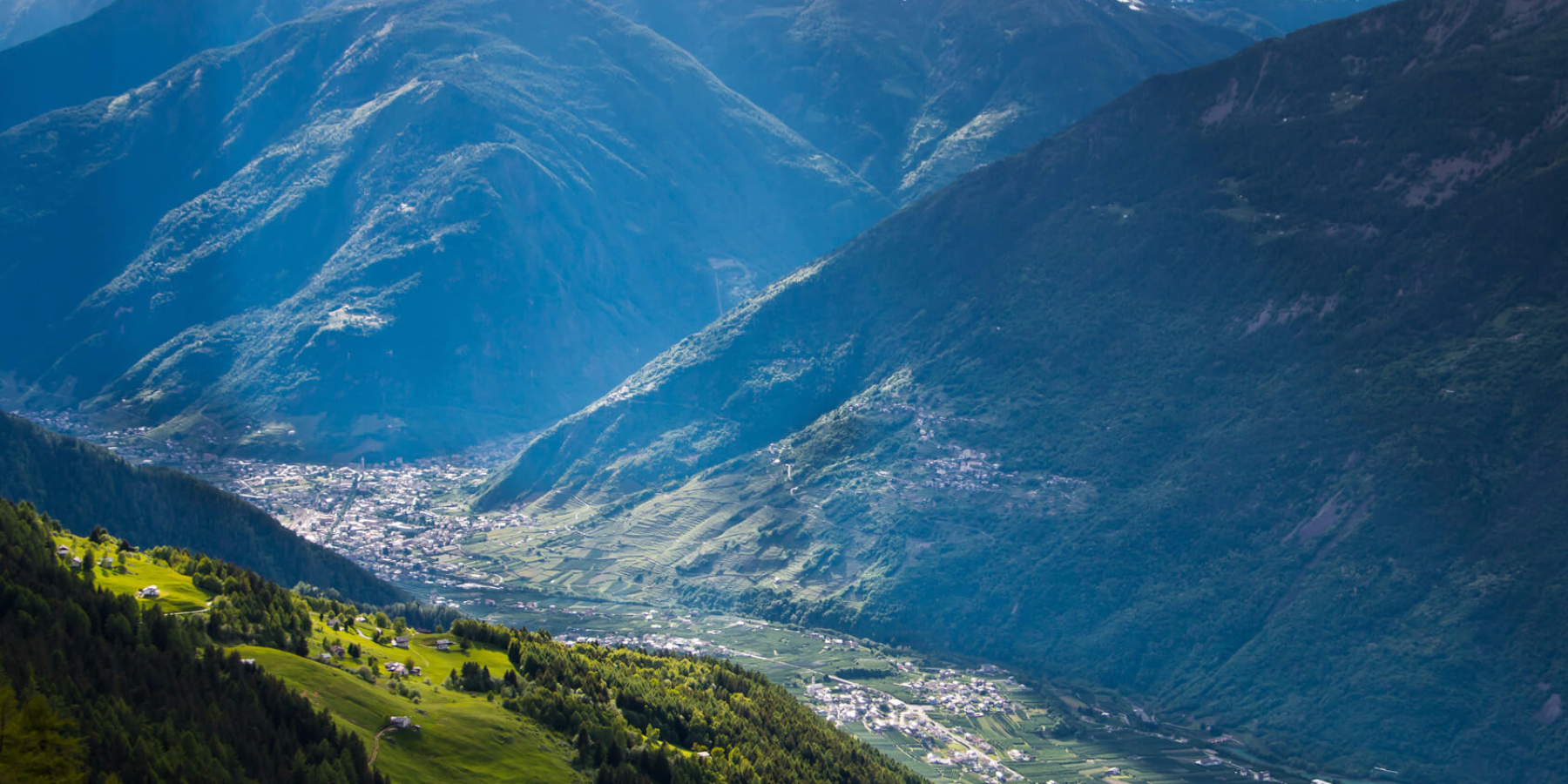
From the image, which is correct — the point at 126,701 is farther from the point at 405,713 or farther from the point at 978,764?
the point at 978,764

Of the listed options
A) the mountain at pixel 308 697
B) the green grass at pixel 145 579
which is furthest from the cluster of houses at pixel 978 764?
the green grass at pixel 145 579

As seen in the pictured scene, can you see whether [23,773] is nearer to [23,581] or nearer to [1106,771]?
[23,581]

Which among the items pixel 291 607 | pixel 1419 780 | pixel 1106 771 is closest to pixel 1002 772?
pixel 1106 771

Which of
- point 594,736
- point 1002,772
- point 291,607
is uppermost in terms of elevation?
point 291,607

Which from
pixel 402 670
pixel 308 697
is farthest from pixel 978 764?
pixel 308 697

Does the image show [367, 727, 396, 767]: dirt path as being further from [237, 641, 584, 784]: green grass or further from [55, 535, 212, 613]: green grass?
[55, 535, 212, 613]: green grass

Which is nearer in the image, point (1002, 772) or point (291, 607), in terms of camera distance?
point (291, 607)
